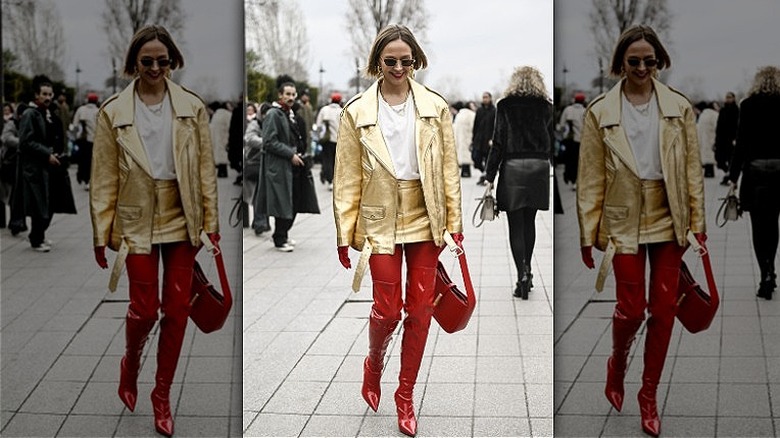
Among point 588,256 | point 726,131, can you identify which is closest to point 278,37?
point 588,256

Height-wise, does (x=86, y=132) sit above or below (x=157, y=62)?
below

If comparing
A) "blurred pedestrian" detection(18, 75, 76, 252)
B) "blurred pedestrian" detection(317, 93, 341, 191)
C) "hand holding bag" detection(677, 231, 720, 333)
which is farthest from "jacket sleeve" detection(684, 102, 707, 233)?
"blurred pedestrian" detection(18, 75, 76, 252)

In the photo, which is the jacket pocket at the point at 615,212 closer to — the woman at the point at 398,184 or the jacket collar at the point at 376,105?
the woman at the point at 398,184

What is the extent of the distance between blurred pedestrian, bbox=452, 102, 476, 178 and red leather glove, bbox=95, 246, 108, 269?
1448 mm

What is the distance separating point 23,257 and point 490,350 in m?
1.90

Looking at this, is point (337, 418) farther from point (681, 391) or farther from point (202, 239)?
point (681, 391)

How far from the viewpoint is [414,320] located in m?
4.81

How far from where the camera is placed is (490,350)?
503cm

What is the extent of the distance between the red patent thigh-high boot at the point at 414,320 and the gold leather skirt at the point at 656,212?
32.1 inches

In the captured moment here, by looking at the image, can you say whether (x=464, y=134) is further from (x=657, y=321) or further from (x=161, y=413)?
(x=161, y=413)

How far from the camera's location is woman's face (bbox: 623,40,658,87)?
14.7 ft

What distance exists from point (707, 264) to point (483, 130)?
3.59ft

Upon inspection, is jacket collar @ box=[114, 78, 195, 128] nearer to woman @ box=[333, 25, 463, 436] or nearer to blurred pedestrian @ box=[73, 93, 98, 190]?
blurred pedestrian @ box=[73, 93, 98, 190]

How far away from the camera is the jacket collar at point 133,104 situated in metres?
4.47
